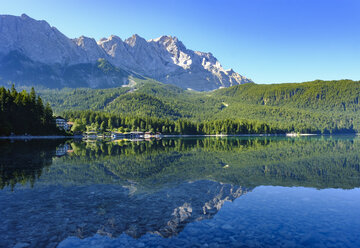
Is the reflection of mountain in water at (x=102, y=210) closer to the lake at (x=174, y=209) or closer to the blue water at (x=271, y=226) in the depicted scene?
the lake at (x=174, y=209)

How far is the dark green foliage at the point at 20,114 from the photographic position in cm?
10383

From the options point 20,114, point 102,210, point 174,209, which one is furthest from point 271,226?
point 20,114

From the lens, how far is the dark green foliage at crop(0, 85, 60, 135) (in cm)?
10383

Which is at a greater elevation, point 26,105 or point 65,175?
point 26,105

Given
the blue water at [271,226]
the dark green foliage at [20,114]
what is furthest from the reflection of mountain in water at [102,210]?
the dark green foliage at [20,114]

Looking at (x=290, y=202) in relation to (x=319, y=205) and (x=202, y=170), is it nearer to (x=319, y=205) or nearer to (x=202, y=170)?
(x=319, y=205)

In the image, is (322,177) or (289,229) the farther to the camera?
(322,177)

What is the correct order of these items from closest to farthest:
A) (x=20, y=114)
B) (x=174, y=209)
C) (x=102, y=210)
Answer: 1. (x=102, y=210)
2. (x=174, y=209)
3. (x=20, y=114)

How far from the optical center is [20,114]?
110 metres

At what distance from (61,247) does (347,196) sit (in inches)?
983

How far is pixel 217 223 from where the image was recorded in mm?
15828

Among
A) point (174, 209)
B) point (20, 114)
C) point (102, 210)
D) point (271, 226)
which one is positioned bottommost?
point (271, 226)

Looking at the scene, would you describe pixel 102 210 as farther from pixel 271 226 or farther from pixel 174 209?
pixel 271 226

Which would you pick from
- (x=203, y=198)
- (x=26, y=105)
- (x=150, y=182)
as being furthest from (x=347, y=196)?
(x=26, y=105)
